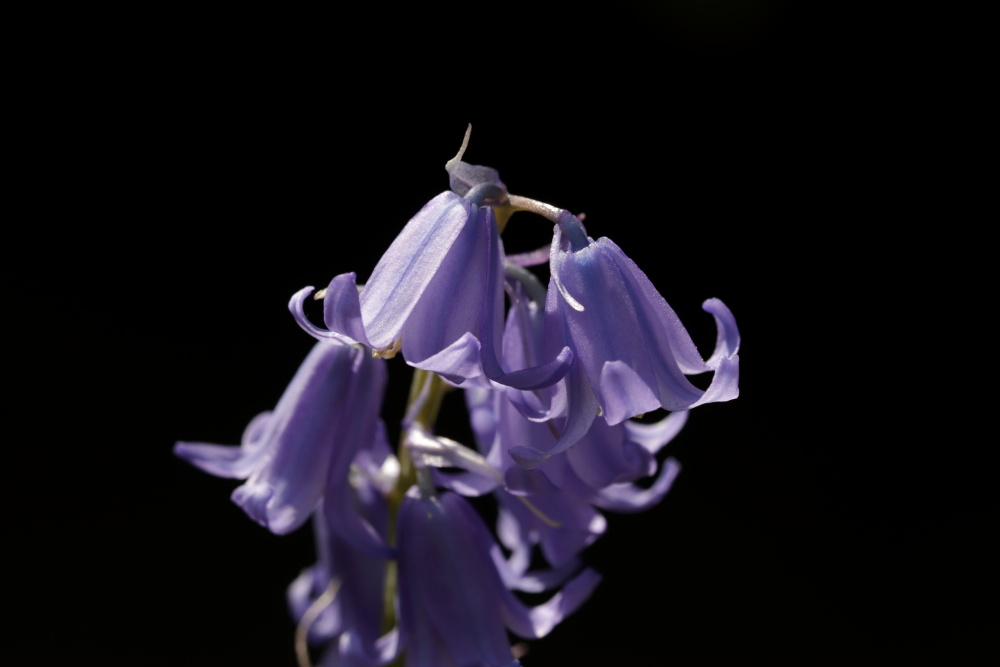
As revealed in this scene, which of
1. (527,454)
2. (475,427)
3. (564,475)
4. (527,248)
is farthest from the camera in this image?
(527,248)

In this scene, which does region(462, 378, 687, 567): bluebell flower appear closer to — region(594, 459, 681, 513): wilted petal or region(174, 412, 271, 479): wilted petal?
region(594, 459, 681, 513): wilted petal

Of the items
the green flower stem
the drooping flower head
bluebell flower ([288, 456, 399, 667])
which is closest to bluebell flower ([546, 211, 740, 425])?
the drooping flower head

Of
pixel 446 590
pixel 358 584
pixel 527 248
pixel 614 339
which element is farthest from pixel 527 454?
pixel 527 248

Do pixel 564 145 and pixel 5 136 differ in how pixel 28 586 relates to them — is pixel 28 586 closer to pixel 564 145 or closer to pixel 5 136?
pixel 5 136

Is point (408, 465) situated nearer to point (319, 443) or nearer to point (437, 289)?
point (319, 443)

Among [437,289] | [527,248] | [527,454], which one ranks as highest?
[437,289]

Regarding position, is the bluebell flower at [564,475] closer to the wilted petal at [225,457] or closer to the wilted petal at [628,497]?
the wilted petal at [628,497]

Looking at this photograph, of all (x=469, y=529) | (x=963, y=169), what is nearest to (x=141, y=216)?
(x=469, y=529)
